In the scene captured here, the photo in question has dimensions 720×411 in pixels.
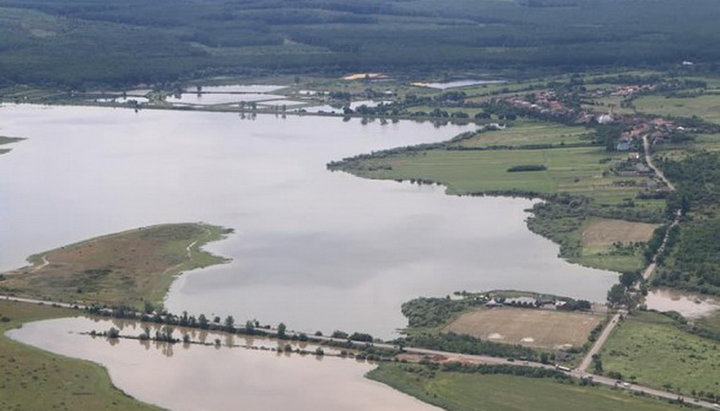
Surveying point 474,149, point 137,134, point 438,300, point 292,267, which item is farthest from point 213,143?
point 438,300

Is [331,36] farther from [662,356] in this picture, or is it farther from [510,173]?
[662,356]

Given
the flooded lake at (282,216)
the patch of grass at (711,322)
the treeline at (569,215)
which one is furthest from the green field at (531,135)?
the patch of grass at (711,322)

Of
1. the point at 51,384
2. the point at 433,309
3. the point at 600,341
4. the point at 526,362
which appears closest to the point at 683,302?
the point at 600,341

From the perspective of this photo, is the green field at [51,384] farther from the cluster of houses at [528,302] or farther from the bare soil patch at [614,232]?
the bare soil patch at [614,232]

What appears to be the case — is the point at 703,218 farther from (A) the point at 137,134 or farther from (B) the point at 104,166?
Answer: (A) the point at 137,134

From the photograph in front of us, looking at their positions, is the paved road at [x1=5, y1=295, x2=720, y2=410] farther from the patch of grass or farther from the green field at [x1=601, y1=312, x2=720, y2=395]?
the patch of grass
